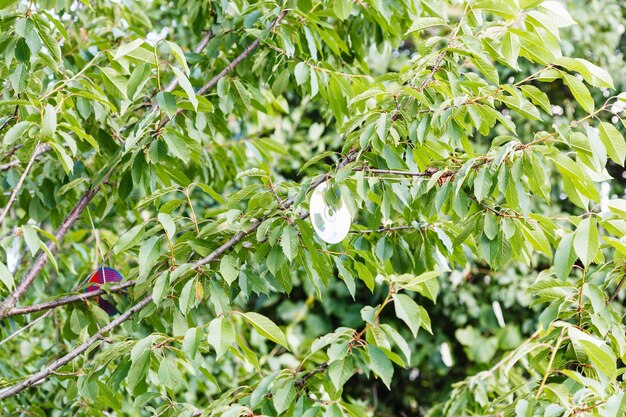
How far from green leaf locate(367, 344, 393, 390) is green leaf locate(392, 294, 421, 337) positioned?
75mm

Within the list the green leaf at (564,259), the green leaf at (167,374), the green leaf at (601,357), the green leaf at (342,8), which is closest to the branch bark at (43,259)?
the green leaf at (342,8)

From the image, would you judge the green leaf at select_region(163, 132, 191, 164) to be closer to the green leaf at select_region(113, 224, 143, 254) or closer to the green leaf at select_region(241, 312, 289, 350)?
the green leaf at select_region(113, 224, 143, 254)

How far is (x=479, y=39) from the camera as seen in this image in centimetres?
149

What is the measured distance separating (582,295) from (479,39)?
0.51 meters

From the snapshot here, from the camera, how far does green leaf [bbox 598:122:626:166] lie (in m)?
1.36

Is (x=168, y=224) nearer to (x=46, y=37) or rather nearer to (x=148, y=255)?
(x=148, y=255)

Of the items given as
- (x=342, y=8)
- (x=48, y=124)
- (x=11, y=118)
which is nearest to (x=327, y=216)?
(x=48, y=124)

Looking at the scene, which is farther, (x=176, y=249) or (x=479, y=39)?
(x=176, y=249)

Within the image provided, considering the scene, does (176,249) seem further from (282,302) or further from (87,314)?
(282,302)

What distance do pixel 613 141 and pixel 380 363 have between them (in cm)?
56

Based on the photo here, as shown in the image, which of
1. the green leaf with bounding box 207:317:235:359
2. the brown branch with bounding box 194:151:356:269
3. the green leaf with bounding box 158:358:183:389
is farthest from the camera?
the brown branch with bounding box 194:151:356:269

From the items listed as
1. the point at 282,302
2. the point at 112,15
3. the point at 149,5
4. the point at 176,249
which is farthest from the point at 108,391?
the point at 282,302

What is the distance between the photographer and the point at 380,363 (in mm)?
1285

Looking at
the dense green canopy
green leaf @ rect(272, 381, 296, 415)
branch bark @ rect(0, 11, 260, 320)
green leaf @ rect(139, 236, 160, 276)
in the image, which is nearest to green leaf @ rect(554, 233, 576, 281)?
the dense green canopy
